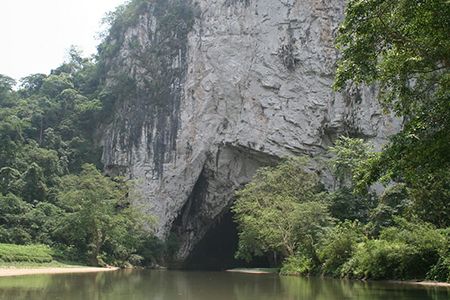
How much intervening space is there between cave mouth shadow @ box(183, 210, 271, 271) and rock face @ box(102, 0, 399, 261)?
2.17m

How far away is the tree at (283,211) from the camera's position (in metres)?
22.0

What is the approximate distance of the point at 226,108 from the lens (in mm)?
31328

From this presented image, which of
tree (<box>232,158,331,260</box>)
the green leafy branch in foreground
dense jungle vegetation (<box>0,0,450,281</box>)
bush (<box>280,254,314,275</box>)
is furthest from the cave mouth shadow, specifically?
bush (<box>280,254,314,275</box>)

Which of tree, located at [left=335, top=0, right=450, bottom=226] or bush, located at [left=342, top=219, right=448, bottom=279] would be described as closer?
tree, located at [left=335, top=0, right=450, bottom=226]

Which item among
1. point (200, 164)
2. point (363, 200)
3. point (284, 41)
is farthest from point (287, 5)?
point (363, 200)

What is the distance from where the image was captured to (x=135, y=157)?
3297 cm

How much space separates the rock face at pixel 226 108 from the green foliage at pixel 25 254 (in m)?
7.59

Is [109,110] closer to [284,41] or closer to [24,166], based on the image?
[24,166]

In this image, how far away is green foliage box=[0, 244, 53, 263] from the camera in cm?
2128

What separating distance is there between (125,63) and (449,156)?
100 feet

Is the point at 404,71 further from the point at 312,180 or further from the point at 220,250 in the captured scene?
the point at 220,250

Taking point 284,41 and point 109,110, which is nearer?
point 284,41

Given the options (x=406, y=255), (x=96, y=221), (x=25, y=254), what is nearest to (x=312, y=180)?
(x=96, y=221)

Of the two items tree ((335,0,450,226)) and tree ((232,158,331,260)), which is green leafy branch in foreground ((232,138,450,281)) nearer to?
tree ((232,158,331,260))
